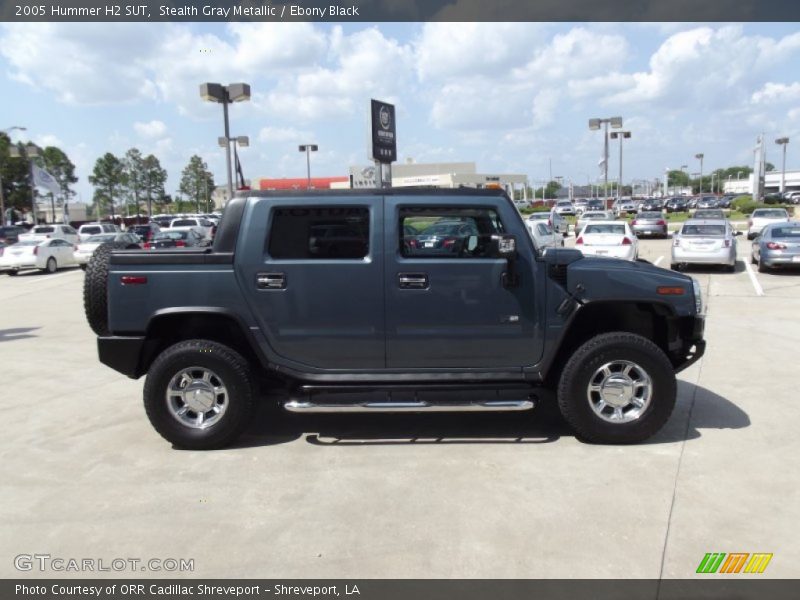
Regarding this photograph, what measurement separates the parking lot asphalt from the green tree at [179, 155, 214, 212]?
90.0m

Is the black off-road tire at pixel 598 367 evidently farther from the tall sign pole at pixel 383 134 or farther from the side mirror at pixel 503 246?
the tall sign pole at pixel 383 134

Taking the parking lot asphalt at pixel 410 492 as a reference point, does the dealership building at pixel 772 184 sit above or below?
above

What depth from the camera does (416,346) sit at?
201 inches

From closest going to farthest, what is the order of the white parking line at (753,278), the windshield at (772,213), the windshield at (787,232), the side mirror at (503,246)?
the side mirror at (503,246) < the white parking line at (753,278) < the windshield at (787,232) < the windshield at (772,213)

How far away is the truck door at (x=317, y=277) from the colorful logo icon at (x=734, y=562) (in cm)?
254

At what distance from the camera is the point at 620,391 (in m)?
5.15

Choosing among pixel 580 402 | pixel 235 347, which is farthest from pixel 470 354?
pixel 235 347

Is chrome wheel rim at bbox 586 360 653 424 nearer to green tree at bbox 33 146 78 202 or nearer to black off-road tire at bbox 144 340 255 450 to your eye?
black off-road tire at bbox 144 340 255 450

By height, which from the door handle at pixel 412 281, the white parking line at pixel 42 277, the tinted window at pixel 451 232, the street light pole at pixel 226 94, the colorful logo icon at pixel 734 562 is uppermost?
the street light pole at pixel 226 94

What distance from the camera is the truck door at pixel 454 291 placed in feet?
16.6

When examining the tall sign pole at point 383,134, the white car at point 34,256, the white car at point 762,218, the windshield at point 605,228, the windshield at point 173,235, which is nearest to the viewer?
the windshield at point 605,228

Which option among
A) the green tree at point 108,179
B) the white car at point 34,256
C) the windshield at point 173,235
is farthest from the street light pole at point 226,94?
the green tree at point 108,179

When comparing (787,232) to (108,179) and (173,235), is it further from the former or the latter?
(108,179)
